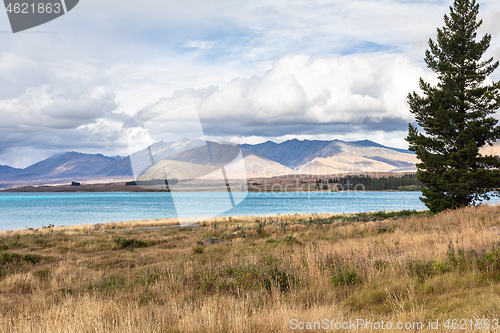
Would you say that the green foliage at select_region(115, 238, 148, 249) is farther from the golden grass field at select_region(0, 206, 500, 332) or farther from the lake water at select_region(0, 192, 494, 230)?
the golden grass field at select_region(0, 206, 500, 332)

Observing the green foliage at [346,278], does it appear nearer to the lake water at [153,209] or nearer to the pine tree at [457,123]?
the lake water at [153,209]

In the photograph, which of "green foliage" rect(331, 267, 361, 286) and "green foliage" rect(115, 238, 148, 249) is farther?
"green foliage" rect(115, 238, 148, 249)

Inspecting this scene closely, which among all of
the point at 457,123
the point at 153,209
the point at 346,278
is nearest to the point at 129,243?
the point at 346,278

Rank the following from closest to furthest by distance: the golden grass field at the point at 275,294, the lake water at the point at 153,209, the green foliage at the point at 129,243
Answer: the golden grass field at the point at 275,294 → the green foliage at the point at 129,243 → the lake water at the point at 153,209

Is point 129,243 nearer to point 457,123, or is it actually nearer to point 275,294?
point 275,294

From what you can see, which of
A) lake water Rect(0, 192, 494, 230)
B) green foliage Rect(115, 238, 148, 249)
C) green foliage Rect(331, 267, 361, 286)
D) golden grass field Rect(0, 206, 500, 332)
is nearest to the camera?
golden grass field Rect(0, 206, 500, 332)

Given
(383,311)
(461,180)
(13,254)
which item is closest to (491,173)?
(461,180)

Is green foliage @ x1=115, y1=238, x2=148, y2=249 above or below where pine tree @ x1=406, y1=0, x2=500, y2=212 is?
below

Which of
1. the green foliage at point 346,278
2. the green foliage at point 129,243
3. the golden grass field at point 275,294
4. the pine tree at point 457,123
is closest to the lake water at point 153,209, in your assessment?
the green foliage at point 129,243

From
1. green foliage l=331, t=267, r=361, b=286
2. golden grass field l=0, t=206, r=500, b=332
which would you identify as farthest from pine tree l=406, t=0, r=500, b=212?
green foliage l=331, t=267, r=361, b=286

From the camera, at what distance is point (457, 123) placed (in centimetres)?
2327

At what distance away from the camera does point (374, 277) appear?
278 inches

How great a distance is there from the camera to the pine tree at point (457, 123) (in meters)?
22.1

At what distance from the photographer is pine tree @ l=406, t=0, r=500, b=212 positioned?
22094 millimetres
